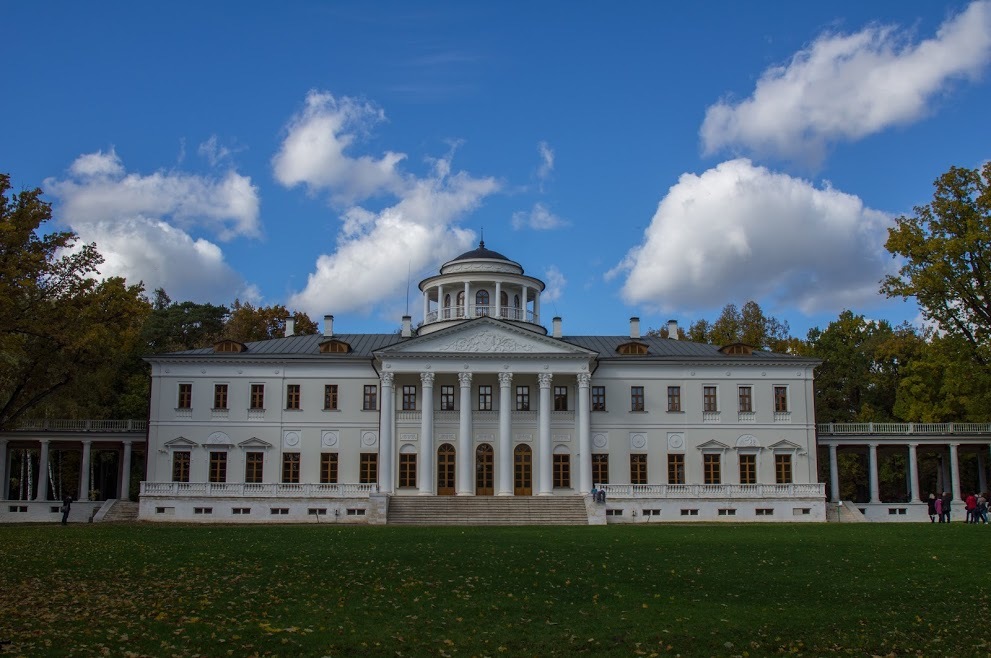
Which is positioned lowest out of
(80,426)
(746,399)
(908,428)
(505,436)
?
(505,436)

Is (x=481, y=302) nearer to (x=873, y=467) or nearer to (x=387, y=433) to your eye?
(x=387, y=433)

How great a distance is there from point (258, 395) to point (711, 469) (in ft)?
75.0

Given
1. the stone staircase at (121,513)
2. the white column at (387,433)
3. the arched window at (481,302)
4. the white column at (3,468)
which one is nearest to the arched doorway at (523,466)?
the white column at (387,433)

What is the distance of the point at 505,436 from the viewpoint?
155 ft

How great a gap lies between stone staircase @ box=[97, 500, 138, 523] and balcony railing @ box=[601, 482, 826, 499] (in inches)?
852

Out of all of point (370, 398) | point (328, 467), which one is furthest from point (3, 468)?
point (370, 398)

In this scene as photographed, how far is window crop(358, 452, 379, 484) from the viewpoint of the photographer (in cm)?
4859

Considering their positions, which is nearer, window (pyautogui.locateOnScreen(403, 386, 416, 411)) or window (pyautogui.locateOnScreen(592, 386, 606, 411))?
window (pyautogui.locateOnScreen(403, 386, 416, 411))

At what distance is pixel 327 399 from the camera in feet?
162

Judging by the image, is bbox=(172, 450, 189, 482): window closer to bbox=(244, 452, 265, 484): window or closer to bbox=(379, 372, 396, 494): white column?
bbox=(244, 452, 265, 484): window

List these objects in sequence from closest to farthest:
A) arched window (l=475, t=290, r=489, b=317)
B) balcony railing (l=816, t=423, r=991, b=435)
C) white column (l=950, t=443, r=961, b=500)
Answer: white column (l=950, t=443, r=961, b=500) → balcony railing (l=816, t=423, r=991, b=435) → arched window (l=475, t=290, r=489, b=317)

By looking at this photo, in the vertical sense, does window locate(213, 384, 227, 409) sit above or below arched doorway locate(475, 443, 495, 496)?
above

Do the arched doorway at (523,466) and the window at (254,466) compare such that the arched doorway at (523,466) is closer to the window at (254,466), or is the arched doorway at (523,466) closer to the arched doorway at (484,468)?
the arched doorway at (484,468)

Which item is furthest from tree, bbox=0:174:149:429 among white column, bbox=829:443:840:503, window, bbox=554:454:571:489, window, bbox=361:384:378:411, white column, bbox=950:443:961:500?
white column, bbox=950:443:961:500
